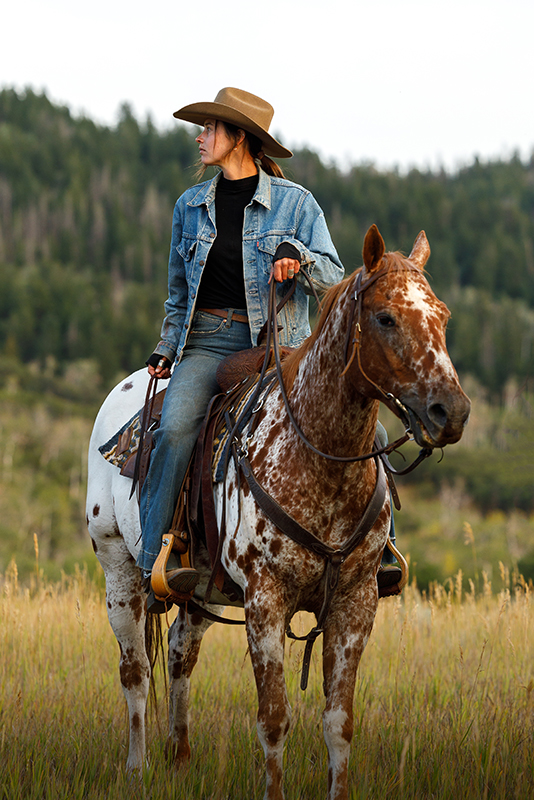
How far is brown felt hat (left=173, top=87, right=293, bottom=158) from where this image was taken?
4316mm

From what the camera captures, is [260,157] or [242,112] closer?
[242,112]

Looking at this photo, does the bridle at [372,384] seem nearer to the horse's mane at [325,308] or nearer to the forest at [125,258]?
the horse's mane at [325,308]

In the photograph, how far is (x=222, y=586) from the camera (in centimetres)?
389

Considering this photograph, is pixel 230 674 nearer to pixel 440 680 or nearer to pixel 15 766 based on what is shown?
pixel 440 680

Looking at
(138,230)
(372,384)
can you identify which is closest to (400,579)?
(372,384)

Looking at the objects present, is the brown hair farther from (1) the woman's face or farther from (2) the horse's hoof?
(2) the horse's hoof

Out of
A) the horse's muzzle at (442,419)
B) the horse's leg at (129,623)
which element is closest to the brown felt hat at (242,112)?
the horse's muzzle at (442,419)

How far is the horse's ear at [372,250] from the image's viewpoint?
3111 millimetres

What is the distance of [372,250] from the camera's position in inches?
124

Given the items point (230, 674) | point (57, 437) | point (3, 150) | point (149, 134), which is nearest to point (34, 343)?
point (57, 437)

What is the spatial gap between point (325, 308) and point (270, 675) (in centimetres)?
160

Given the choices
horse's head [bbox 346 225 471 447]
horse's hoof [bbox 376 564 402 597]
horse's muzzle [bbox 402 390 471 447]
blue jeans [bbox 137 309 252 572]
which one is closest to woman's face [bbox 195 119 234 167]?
blue jeans [bbox 137 309 252 572]

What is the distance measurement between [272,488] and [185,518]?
767mm

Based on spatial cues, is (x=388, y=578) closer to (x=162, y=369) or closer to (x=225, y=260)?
(x=162, y=369)
